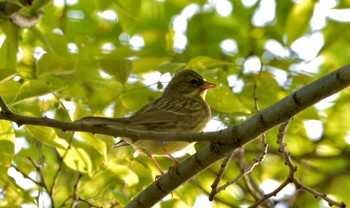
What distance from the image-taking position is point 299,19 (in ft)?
Result: 22.2

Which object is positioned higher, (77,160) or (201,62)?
(201,62)

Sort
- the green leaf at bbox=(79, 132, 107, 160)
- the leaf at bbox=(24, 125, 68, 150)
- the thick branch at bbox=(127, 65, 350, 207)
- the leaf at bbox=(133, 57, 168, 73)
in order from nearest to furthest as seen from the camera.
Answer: the thick branch at bbox=(127, 65, 350, 207) < the leaf at bbox=(24, 125, 68, 150) < the green leaf at bbox=(79, 132, 107, 160) < the leaf at bbox=(133, 57, 168, 73)

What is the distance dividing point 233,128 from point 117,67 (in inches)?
68.2

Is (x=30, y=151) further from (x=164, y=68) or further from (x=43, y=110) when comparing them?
(x=164, y=68)

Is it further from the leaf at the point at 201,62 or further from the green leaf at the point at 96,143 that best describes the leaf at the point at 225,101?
the green leaf at the point at 96,143

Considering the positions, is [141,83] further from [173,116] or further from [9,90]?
[9,90]

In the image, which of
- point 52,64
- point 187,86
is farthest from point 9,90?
point 187,86

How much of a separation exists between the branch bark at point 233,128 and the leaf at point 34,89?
0.30 m

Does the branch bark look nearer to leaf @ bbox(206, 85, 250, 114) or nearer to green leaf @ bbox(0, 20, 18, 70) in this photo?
leaf @ bbox(206, 85, 250, 114)

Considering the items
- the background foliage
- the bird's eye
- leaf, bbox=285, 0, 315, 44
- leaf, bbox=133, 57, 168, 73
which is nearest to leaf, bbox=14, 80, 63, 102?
the background foliage

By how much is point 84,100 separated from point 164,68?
166cm

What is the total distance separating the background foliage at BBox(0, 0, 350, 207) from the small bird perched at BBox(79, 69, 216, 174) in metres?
0.20

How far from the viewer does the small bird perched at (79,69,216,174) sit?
20.6 feet

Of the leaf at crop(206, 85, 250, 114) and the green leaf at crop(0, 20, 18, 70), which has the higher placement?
the green leaf at crop(0, 20, 18, 70)
